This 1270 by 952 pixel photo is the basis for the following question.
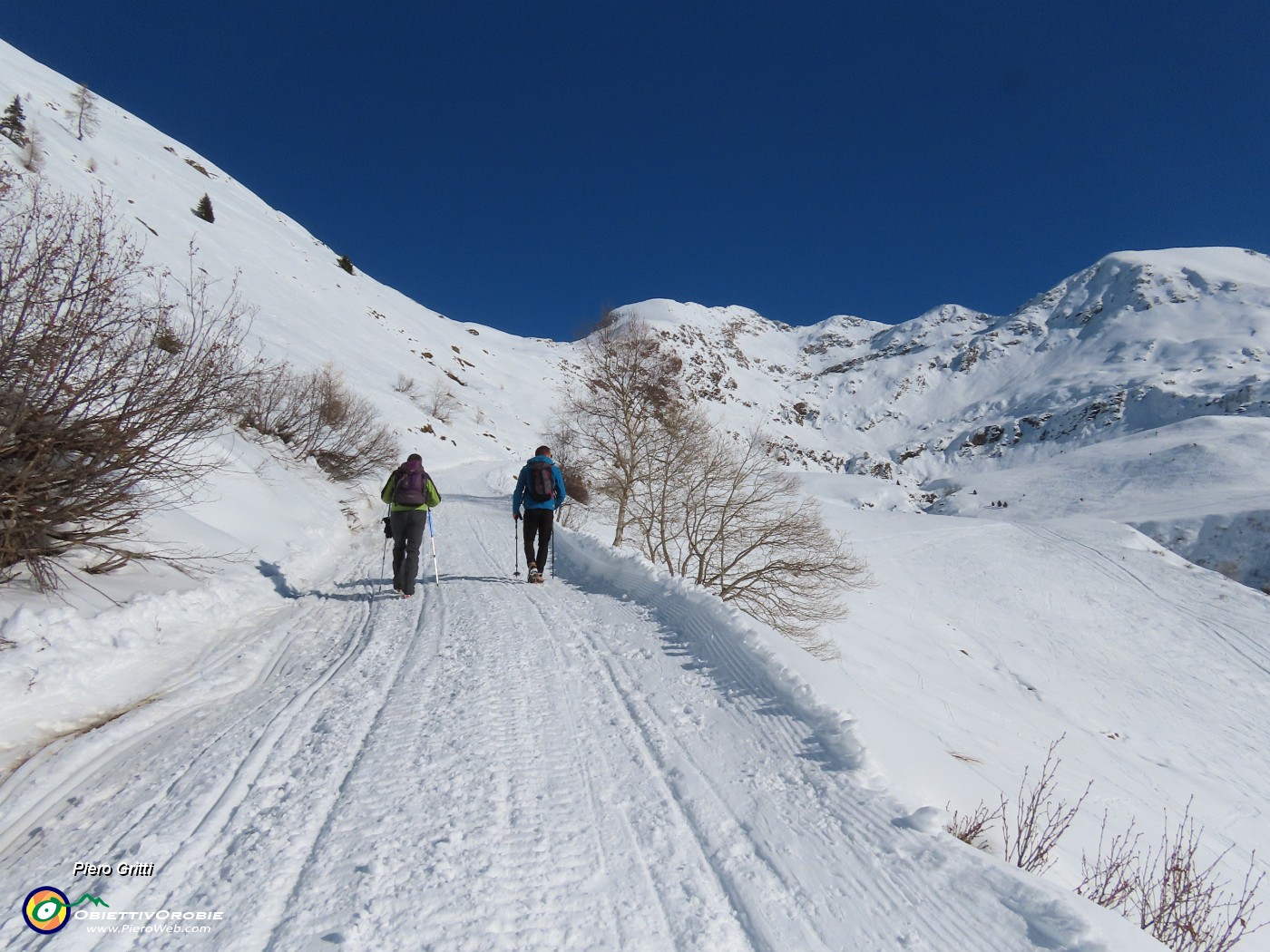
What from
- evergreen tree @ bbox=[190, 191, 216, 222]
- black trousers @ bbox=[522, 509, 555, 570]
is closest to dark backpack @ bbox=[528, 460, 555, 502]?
black trousers @ bbox=[522, 509, 555, 570]

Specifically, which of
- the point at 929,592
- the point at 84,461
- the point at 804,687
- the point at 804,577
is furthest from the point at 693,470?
the point at 929,592

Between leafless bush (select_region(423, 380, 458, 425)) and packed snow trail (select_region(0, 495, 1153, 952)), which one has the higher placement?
leafless bush (select_region(423, 380, 458, 425))

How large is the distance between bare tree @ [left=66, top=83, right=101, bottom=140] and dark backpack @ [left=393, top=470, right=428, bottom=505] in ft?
214

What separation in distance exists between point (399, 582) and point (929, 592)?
2216 cm

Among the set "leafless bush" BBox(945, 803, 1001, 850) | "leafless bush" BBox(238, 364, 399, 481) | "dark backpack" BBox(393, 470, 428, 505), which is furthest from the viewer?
Result: "leafless bush" BBox(238, 364, 399, 481)

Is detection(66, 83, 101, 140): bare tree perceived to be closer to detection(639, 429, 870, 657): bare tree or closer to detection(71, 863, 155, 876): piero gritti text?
detection(639, 429, 870, 657): bare tree

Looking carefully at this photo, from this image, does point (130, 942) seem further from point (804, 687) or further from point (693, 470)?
point (693, 470)

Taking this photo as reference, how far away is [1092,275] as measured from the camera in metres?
194

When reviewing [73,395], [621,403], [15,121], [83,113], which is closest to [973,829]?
[73,395]

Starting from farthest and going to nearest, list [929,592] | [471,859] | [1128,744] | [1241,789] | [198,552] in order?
[929,592], [1128,744], [1241,789], [198,552], [471,859]

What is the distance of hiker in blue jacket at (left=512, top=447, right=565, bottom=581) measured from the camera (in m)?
7.93

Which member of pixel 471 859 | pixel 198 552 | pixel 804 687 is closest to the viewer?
pixel 471 859

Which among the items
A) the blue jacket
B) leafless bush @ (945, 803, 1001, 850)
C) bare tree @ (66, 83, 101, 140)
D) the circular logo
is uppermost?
bare tree @ (66, 83, 101, 140)

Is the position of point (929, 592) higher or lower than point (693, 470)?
lower
